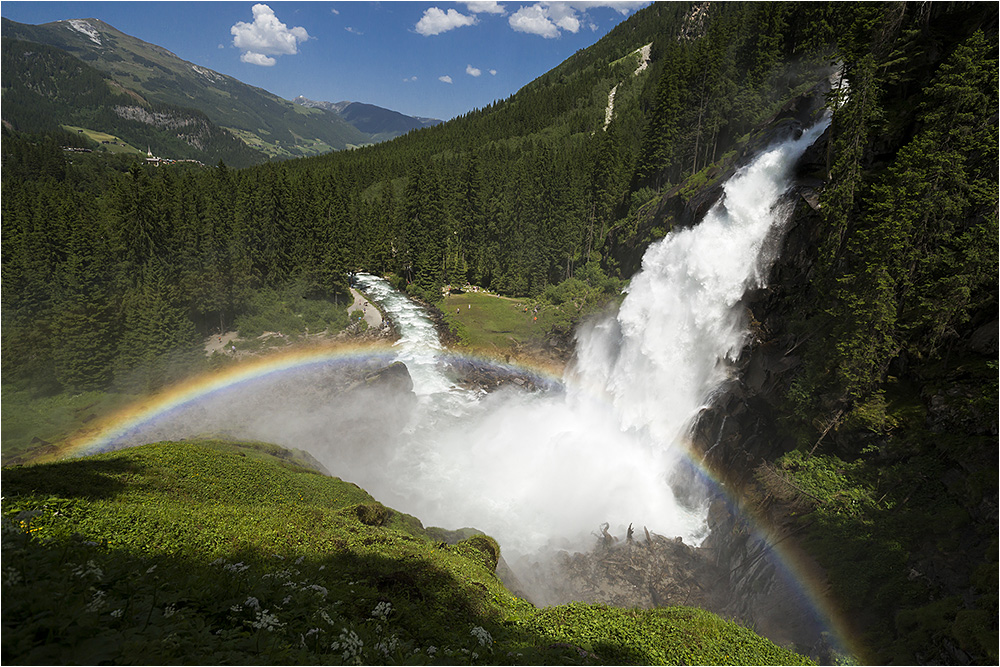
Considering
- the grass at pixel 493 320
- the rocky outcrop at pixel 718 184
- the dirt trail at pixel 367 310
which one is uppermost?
the rocky outcrop at pixel 718 184

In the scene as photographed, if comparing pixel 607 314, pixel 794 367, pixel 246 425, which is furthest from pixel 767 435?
pixel 246 425

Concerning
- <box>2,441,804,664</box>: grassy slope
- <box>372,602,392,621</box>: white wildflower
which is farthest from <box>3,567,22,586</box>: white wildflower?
<box>372,602,392,621</box>: white wildflower

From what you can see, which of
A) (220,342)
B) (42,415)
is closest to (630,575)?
(42,415)

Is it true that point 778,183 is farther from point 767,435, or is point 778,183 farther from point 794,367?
point 767,435

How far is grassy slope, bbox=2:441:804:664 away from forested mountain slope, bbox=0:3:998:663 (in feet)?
24.8

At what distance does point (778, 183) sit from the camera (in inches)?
1008

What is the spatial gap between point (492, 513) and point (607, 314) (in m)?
23.3

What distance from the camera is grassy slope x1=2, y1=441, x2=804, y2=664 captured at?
5.66 meters

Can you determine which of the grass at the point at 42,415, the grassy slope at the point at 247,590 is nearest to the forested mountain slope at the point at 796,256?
the grass at the point at 42,415

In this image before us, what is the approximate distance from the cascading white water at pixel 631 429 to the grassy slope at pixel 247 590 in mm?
11954

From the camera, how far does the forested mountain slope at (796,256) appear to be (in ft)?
45.2

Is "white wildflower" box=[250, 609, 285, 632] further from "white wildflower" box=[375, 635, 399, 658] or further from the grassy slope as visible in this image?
"white wildflower" box=[375, 635, 399, 658]

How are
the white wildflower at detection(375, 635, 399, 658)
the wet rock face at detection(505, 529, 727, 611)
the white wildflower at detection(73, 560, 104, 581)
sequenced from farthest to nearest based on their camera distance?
the wet rock face at detection(505, 529, 727, 611) < the white wildflower at detection(375, 635, 399, 658) < the white wildflower at detection(73, 560, 104, 581)

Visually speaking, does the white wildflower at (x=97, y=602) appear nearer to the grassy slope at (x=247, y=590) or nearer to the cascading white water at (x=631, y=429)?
the grassy slope at (x=247, y=590)
